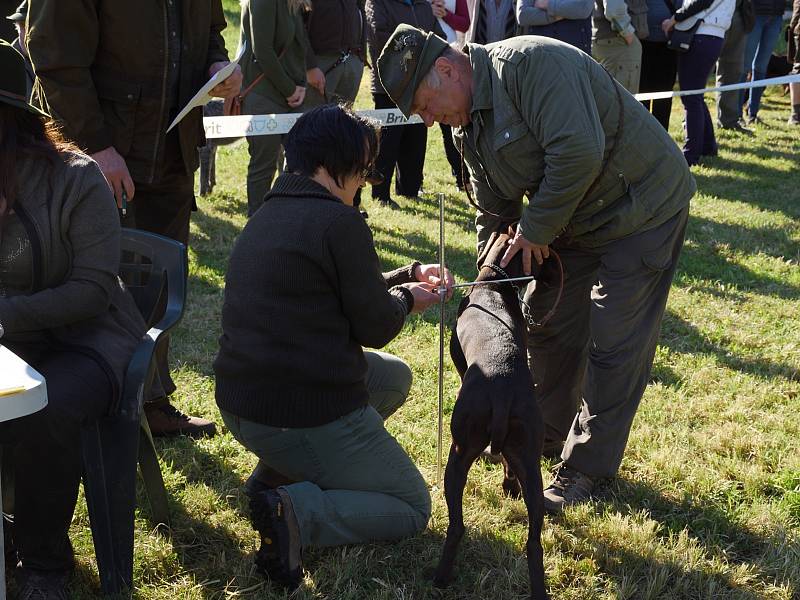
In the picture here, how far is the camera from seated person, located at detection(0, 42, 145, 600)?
258cm

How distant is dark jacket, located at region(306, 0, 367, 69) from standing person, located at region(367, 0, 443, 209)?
0.23 metres

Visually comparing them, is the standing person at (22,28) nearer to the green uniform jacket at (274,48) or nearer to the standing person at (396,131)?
the green uniform jacket at (274,48)

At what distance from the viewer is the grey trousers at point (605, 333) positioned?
3.17 metres

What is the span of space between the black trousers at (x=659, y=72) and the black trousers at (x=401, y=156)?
264cm

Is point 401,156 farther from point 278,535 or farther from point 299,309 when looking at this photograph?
point 278,535

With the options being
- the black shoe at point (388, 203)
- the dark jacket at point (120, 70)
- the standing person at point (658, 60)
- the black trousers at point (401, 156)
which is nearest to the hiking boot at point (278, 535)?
the dark jacket at point (120, 70)

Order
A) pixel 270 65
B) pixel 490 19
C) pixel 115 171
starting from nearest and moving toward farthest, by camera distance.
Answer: pixel 115 171 → pixel 270 65 → pixel 490 19

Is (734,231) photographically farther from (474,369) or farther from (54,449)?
(54,449)

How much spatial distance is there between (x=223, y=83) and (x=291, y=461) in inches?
65.0

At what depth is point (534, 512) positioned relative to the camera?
272cm

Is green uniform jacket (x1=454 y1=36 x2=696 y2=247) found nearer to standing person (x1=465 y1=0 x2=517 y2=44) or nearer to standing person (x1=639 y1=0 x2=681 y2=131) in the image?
standing person (x1=465 y1=0 x2=517 y2=44)

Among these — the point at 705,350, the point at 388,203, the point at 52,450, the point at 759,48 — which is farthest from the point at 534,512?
the point at 759,48

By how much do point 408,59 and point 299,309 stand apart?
0.94 metres

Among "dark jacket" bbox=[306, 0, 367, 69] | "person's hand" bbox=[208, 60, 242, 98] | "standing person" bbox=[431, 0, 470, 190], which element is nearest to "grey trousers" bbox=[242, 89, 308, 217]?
"dark jacket" bbox=[306, 0, 367, 69]
